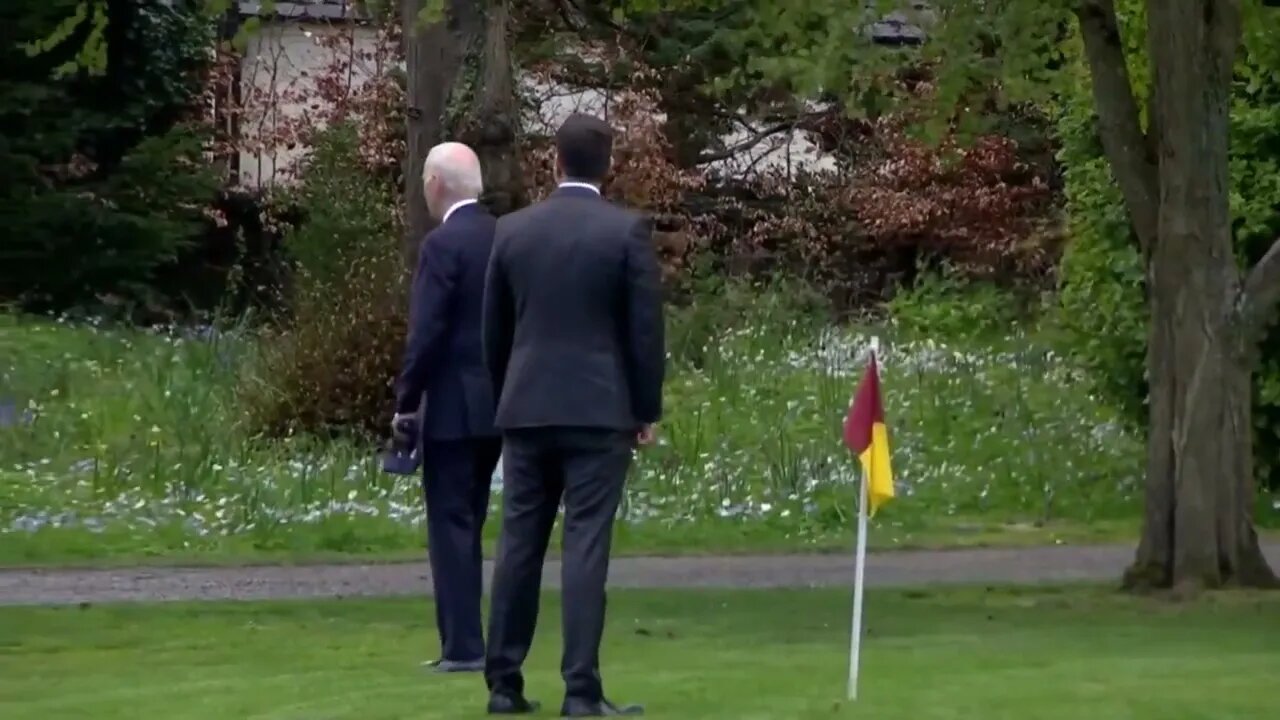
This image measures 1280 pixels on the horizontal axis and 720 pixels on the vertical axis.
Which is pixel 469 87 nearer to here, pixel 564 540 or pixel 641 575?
pixel 641 575

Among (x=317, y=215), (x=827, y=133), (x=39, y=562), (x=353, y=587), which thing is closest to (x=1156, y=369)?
(x=353, y=587)

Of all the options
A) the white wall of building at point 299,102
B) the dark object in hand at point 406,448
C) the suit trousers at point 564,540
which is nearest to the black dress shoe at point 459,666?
the dark object in hand at point 406,448

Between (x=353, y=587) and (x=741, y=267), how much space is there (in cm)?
1532

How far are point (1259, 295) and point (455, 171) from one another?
4.42 metres

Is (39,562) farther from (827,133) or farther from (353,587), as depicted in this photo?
(827,133)

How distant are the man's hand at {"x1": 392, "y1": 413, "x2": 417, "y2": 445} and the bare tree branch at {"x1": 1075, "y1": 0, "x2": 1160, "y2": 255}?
14.7 feet

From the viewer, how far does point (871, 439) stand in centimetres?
806

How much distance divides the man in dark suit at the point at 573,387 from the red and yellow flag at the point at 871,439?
0.71m

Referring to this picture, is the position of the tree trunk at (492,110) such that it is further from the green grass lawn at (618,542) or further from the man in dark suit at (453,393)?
the man in dark suit at (453,393)

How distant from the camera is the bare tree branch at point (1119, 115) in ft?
39.8

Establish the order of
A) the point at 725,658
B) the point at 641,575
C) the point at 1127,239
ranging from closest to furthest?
the point at 725,658 → the point at 641,575 → the point at 1127,239

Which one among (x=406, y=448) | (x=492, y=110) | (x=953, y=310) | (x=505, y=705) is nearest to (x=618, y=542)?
(x=492, y=110)

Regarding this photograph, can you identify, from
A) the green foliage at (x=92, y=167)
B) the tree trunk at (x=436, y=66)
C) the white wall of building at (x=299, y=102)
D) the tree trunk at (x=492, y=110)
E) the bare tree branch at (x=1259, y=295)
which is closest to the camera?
the bare tree branch at (x=1259, y=295)

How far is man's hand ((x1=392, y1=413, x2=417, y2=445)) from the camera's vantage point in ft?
30.0
